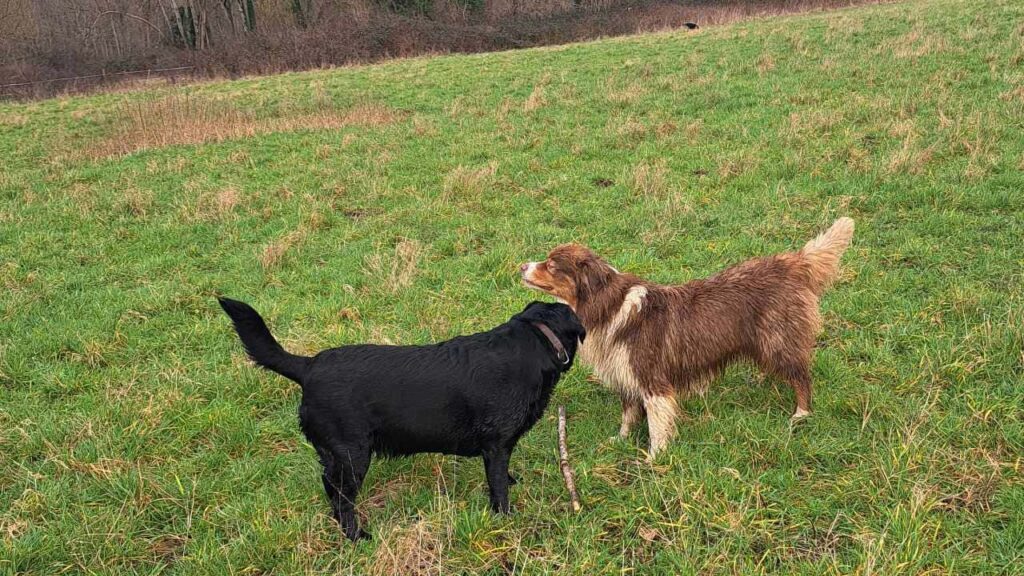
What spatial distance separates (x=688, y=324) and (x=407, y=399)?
6.33 ft

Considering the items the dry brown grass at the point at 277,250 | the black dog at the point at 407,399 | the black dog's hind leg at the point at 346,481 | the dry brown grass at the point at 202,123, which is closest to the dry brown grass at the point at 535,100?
the dry brown grass at the point at 202,123

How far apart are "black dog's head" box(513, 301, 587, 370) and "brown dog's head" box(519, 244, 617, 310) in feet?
1.87

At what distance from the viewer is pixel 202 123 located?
47.7 feet

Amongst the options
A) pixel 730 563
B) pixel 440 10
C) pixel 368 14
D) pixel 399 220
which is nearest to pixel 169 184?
pixel 399 220

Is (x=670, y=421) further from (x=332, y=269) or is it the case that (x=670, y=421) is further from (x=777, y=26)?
(x=777, y=26)

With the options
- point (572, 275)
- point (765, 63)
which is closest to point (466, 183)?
point (572, 275)

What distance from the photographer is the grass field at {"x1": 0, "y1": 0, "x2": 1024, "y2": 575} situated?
123 inches

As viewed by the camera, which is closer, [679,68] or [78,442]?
[78,442]

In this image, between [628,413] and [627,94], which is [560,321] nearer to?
[628,413]

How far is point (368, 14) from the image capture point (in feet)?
114

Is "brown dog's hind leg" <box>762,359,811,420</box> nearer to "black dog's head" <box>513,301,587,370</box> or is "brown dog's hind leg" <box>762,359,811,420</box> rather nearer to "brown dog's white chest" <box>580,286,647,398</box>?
"brown dog's white chest" <box>580,286,647,398</box>

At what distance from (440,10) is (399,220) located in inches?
1336

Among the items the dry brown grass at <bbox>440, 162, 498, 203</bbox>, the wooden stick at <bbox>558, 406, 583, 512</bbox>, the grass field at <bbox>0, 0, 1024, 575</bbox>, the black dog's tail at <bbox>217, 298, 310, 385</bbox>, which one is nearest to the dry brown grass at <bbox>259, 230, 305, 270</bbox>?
the grass field at <bbox>0, 0, 1024, 575</bbox>

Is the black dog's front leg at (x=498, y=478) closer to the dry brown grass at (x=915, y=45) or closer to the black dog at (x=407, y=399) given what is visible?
the black dog at (x=407, y=399)
